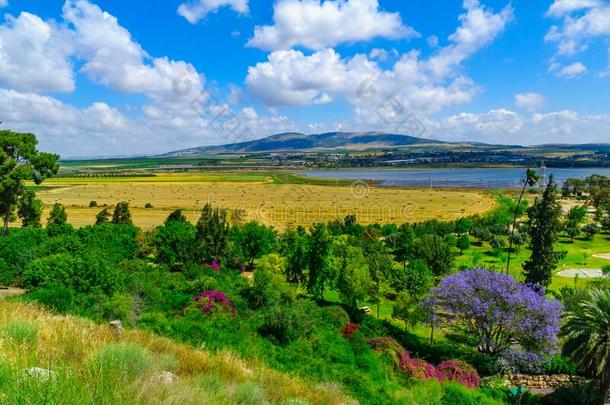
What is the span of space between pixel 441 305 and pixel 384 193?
10601cm

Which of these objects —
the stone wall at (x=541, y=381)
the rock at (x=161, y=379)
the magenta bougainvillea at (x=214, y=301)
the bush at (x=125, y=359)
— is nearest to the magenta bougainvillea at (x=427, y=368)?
the stone wall at (x=541, y=381)

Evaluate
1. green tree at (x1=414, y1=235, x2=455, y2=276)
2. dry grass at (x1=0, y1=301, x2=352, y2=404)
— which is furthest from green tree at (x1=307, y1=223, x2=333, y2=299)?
dry grass at (x1=0, y1=301, x2=352, y2=404)

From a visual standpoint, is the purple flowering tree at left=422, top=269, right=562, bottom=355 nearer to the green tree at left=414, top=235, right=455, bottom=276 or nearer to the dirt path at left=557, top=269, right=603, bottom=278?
the green tree at left=414, top=235, right=455, bottom=276

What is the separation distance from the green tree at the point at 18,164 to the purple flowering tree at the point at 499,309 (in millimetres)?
33647

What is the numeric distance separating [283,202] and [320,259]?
2955 inches

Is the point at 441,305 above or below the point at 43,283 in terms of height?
below

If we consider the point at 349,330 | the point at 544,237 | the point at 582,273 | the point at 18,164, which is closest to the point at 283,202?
the point at 582,273

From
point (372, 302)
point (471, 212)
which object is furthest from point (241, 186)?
point (372, 302)

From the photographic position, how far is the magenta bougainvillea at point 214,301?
69.2 feet

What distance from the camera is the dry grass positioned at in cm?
466

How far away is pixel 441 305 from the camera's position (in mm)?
24234

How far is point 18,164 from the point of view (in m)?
32.8

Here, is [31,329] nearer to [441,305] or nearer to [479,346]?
[441,305]

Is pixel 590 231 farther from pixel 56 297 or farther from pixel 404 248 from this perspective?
pixel 56 297
